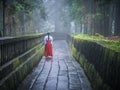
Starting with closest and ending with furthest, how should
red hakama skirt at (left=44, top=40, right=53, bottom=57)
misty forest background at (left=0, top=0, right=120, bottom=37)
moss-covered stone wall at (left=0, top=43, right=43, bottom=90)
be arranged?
moss-covered stone wall at (left=0, top=43, right=43, bottom=90), red hakama skirt at (left=44, top=40, right=53, bottom=57), misty forest background at (left=0, top=0, right=120, bottom=37)

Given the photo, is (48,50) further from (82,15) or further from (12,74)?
(82,15)

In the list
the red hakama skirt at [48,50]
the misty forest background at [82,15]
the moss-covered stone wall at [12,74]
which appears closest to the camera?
the moss-covered stone wall at [12,74]

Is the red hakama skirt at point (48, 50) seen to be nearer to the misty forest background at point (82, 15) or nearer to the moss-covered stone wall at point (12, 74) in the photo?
the misty forest background at point (82, 15)

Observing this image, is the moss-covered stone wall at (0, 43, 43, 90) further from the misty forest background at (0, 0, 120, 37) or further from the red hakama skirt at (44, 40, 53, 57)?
the misty forest background at (0, 0, 120, 37)

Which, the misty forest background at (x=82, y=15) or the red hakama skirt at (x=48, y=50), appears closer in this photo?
the red hakama skirt at (x=48, y=50)

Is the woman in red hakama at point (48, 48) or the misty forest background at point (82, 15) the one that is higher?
the misty forest background at point (82, 15)

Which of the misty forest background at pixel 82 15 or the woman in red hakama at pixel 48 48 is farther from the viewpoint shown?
the misty forest background at pixel 82 15

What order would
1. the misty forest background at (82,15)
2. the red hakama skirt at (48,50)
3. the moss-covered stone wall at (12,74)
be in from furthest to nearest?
the misty forest background at (82,15) < the red hakama skirt at (48,50) < the moss-covered stone wall at (12,74)

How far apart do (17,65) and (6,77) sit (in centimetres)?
213

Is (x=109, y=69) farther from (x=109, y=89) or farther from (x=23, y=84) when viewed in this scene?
(x=23, y=84)

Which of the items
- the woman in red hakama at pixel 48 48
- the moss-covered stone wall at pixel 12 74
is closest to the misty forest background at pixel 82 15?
the woman in red hakama at pixel 48 48

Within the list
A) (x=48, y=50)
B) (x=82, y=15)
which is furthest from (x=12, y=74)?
(x=82, y=15)

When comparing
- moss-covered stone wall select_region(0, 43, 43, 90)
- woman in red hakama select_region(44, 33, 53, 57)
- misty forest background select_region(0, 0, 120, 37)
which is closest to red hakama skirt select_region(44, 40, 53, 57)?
woman in red hakama select_region(44, 33, 53, 57)

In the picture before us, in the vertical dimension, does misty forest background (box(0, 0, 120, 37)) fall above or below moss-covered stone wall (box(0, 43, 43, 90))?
above
